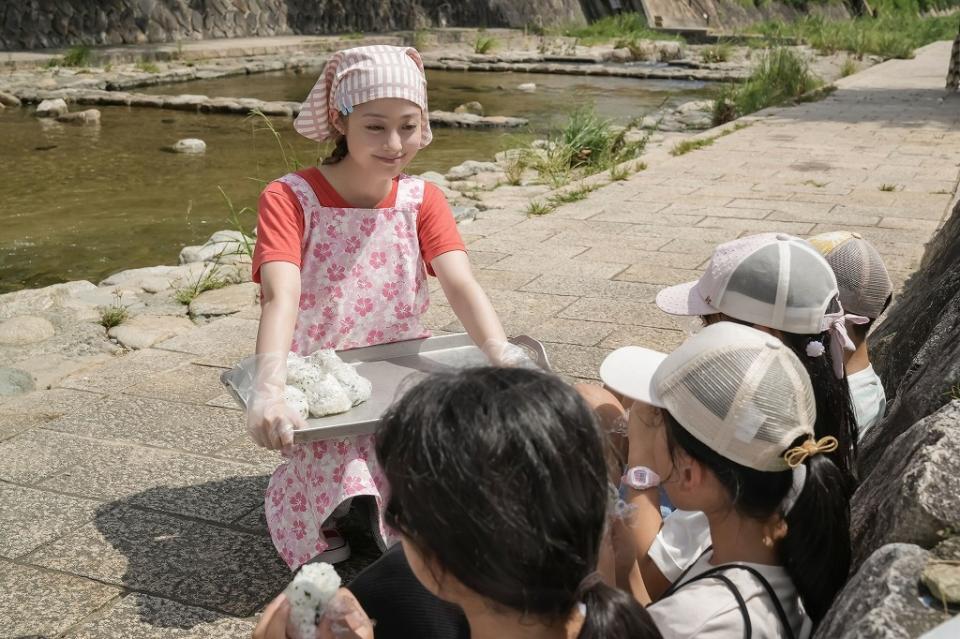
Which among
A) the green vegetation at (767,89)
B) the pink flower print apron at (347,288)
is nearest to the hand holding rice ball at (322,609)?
the pink flower print apron at (347,288)

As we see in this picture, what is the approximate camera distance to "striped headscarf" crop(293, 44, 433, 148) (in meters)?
2.28

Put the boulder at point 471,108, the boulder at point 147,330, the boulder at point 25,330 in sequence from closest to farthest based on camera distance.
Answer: the boulder at point 147,330, the boulder at point 25,330, the boulder at point 471,108

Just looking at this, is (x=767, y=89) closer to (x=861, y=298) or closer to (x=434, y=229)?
(x=861, y=298)

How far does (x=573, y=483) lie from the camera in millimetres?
1208

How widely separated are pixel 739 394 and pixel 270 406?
0.89 metres

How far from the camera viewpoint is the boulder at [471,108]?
493 inches

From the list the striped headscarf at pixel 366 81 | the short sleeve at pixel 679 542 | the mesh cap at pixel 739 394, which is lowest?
the short sleeve at pixel 679 542

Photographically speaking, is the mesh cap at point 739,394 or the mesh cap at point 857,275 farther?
the mesh cap at point 857,275

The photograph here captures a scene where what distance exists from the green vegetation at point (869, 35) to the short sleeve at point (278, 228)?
1723 cm

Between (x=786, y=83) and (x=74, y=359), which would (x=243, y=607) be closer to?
(x=74, y=359)

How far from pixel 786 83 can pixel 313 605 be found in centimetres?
1126

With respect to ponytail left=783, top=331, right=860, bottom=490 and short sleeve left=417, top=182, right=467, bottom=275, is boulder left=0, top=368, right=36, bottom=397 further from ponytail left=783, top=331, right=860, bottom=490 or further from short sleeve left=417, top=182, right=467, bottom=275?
ponytail left=783, top=331, right=860, bottom=490

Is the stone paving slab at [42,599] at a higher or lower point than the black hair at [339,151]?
lower

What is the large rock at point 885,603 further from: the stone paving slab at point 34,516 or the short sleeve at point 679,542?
the stone paving slab at point 34,516
